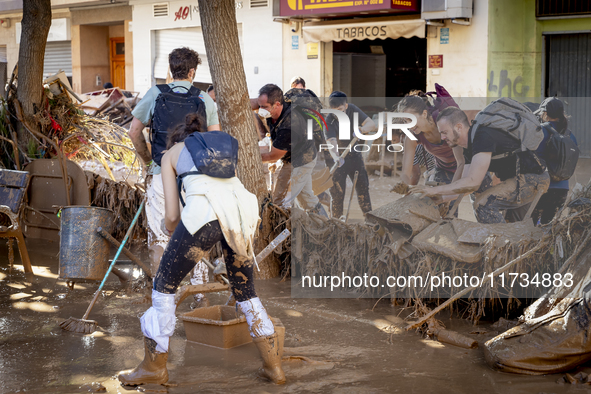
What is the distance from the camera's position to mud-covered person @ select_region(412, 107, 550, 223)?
5.15m

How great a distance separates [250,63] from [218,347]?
519 inches

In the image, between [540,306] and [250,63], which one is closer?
[540,306]

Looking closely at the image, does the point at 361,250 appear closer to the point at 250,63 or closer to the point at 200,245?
the point at 200,245

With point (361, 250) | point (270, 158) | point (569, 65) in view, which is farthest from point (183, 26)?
point (361, 250)

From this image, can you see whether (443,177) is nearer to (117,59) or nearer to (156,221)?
(156,221)

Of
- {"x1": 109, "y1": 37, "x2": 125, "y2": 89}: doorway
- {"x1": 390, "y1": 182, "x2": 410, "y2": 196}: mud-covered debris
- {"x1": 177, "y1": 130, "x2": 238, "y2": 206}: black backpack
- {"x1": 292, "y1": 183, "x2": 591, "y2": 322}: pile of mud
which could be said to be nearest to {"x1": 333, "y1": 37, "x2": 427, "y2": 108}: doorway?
{"x1": 109, "y1": 37, "x2": 125, "y2": 89}: doorway

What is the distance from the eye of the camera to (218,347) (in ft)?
15.0

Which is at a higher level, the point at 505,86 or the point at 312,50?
the point at 312,50

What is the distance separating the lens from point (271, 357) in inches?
155

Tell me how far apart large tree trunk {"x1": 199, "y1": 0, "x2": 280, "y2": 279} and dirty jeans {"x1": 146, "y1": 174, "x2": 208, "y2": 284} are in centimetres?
127

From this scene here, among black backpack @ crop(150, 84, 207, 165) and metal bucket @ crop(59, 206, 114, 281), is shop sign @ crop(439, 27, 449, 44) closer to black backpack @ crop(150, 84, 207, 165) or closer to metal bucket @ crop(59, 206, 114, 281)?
black backpack @ crop(150, 84, 207, 165)

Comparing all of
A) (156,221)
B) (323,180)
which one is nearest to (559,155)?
(323,180)

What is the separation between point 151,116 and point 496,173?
8.96ft

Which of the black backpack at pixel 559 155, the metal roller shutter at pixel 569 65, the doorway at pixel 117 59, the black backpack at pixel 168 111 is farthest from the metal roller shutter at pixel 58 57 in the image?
the black backpack at pixel 559 155
